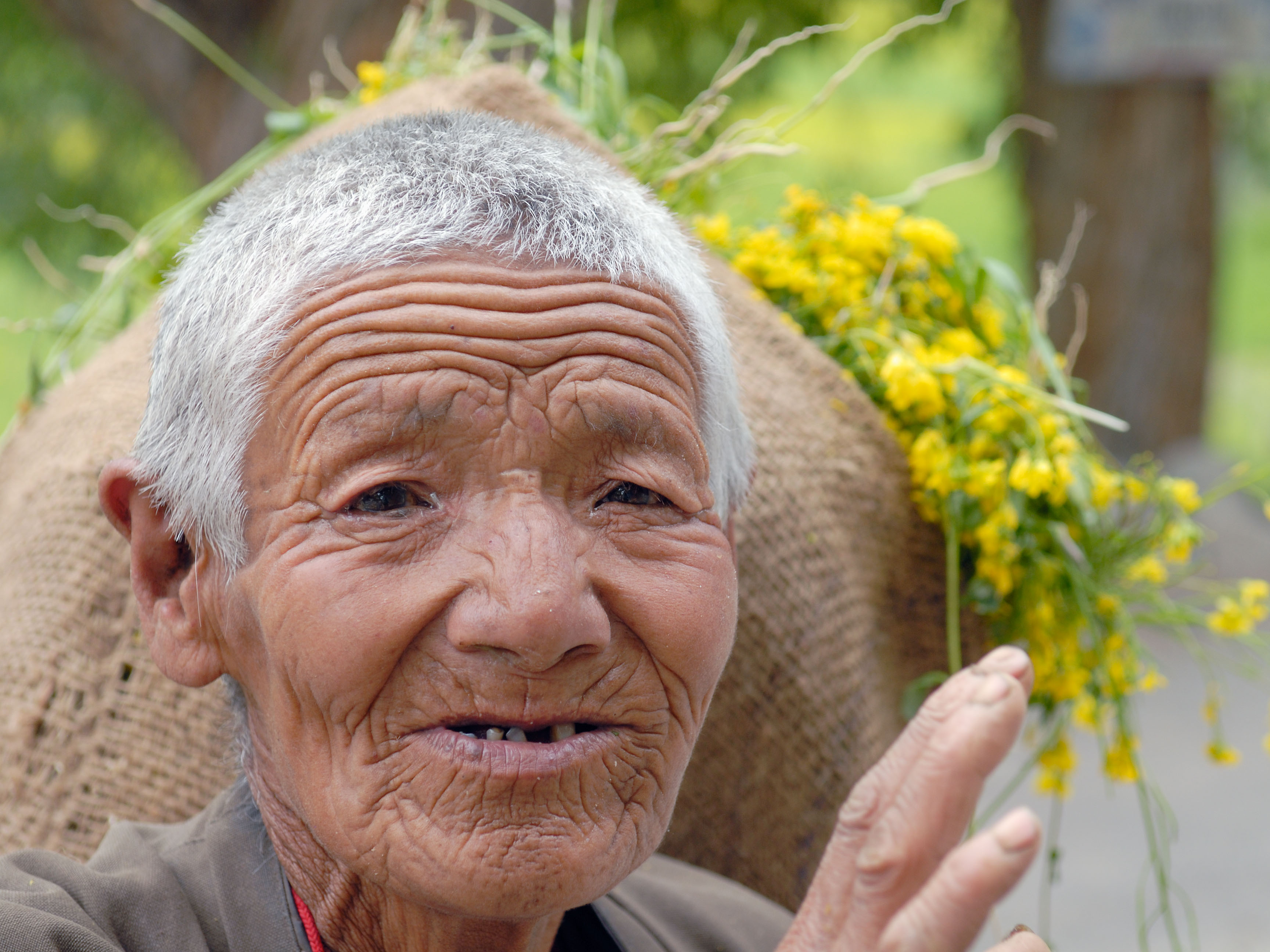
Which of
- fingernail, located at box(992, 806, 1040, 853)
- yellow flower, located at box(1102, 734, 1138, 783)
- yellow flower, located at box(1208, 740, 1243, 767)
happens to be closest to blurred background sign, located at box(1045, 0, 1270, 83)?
yellow flower, located at box(1208, 740, 1243, 767)

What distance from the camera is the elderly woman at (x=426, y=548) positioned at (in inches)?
57.5

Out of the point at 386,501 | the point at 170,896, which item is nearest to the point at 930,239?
the point at 386,501

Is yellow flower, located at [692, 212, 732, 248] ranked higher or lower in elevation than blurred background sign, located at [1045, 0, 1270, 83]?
lower

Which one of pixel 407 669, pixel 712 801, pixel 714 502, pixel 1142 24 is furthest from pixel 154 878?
pixel 1142 24

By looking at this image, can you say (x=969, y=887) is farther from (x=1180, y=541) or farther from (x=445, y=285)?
(x=1180, y=541)

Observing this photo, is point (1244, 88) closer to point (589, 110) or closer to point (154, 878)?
point (589, 110)

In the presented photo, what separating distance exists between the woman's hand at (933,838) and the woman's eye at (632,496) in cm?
49

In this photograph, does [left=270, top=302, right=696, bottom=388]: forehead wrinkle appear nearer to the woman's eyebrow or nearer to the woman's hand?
the woman's eyebrow

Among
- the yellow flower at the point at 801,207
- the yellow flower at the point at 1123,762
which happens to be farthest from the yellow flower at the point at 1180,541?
the yellow flower at the point at 801,207

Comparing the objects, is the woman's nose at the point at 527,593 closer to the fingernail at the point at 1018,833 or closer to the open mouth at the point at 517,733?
the open mouth at the point at 517,733

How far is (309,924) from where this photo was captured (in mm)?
1694

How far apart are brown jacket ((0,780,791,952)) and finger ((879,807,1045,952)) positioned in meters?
0.91

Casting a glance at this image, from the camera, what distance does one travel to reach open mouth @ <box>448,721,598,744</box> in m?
1.49

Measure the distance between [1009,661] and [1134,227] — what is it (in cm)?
742
